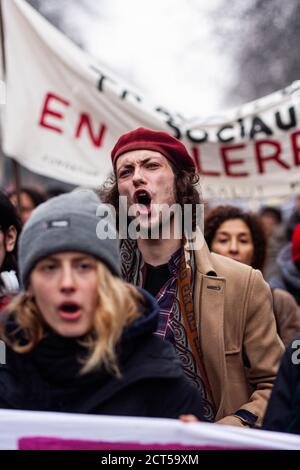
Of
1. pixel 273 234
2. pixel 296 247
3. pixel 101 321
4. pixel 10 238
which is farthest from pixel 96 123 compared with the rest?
pixel 273 234

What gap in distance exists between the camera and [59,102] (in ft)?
16.1

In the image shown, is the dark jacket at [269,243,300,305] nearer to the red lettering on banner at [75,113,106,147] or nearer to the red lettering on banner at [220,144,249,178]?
the red lettering on banner at [220,144,249,178]

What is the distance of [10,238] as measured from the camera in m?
3.04

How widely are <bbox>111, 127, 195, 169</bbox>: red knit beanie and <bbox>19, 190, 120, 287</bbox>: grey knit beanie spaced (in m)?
0.76

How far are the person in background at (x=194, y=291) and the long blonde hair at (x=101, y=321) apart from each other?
24.4 inches

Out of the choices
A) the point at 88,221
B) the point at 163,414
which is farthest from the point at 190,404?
the point at 88,221

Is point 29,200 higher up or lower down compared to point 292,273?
higher up

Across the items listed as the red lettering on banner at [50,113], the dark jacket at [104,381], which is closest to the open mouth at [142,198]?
the dark jacket at [104,381]

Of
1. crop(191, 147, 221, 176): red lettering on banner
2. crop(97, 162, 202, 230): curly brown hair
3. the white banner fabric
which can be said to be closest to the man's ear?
crop(97, 162, 202, 230): curly brown hair

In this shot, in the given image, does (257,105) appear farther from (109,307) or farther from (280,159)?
(109,307)

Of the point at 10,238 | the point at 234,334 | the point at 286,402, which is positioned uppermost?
the point at 10,238

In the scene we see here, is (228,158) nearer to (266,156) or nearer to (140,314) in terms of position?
(266,156)

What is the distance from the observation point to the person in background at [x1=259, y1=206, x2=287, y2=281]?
22.0 feet

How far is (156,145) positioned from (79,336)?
107 centimetres
